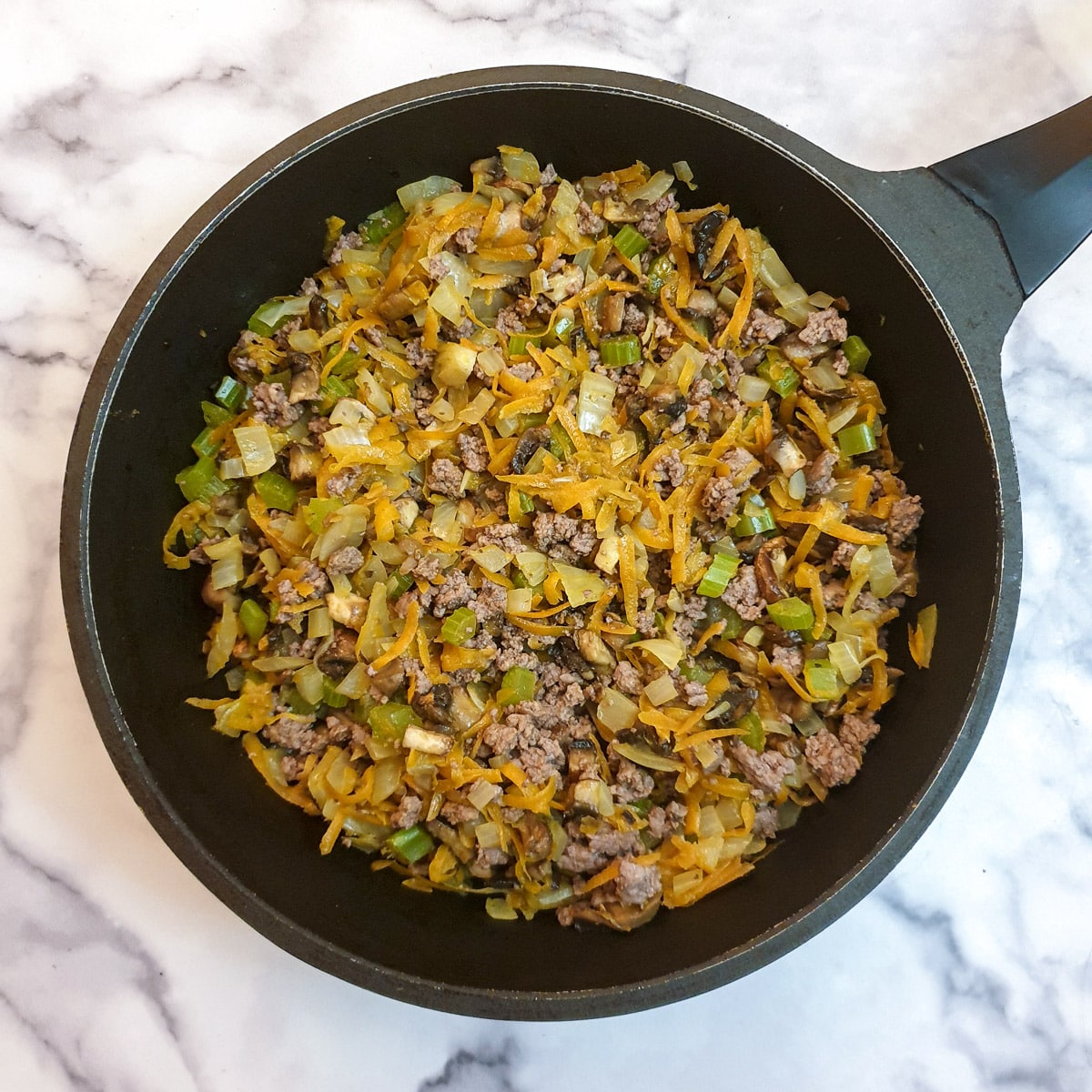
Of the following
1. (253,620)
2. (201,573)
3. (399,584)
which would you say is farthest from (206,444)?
(399,584)

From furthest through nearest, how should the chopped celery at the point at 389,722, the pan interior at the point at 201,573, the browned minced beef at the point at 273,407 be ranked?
1. the browned minced beef at the point at 273,407
2. the chopped celery at the point at 389,722
3. the pan interior at the point at 201,573

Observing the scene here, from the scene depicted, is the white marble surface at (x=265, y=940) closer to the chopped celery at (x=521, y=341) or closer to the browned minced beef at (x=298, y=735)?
the browned minced beef at (x=298, y=735)

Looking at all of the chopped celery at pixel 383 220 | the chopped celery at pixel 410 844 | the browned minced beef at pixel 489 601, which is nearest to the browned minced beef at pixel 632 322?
the chopped celery at pixel 383 220

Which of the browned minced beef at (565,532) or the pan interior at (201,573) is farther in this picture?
the browned minced beef at (565,532)

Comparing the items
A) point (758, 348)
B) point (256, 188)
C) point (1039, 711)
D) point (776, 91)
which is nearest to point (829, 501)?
point (758, 348)

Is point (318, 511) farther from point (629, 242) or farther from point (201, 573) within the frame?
point (629, 242)

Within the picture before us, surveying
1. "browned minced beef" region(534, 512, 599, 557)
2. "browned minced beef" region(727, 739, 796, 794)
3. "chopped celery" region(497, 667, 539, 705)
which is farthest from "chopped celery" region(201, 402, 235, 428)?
"browned minced beef" region(727, 739, 796, 794)

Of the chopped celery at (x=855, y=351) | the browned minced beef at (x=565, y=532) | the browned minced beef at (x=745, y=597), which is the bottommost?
the browned minced beef at (x=745, y=597)
